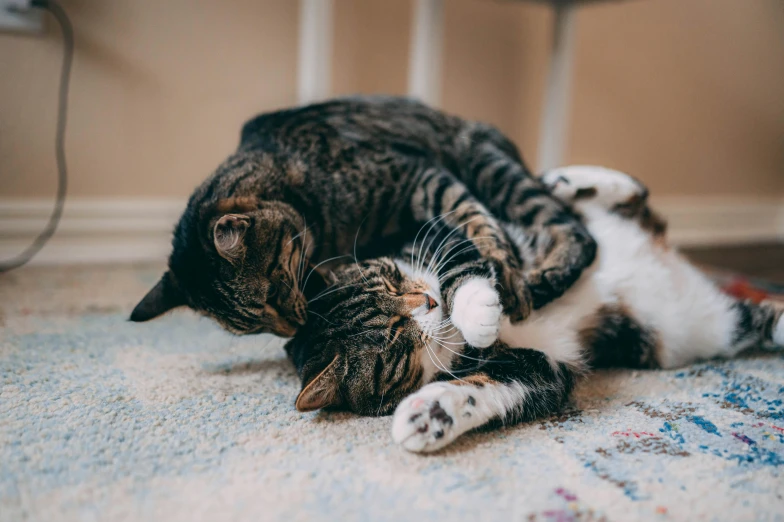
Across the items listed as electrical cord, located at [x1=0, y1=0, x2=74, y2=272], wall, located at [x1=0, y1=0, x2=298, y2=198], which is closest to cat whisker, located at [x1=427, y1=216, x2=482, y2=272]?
wall, located at [x1=0, y1=0, x2=298, y2=198]

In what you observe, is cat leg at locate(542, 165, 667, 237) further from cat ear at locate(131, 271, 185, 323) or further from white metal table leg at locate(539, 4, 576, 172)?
white metal table leg at locate(539, 4, 576, 172)

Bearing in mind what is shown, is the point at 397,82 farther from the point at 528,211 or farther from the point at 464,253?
the point at 464,253

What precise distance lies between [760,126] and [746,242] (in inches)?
26.1

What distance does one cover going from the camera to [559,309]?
1.12 metres

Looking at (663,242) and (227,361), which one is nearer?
(227,361)

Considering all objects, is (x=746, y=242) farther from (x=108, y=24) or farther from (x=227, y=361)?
(x=108, y=24)

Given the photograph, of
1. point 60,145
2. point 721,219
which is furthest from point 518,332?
point 721,219

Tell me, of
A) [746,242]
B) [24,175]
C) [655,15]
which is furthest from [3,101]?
[746,242]

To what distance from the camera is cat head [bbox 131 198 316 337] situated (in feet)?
3.25

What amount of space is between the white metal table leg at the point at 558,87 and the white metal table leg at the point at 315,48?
0.91m

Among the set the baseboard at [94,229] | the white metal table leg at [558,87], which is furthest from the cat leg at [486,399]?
the white metal table leg at [558,87]

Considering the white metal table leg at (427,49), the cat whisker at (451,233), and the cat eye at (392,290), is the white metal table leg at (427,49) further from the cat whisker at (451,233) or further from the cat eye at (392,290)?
the cat eye at (392,290)

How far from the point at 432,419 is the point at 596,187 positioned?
80cm

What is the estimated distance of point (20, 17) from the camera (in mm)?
1787
